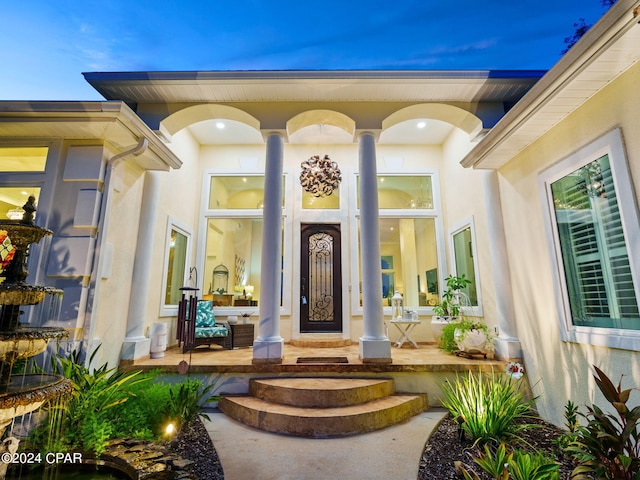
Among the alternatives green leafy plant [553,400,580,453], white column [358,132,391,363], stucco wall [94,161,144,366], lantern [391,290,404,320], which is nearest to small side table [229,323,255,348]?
stucco wall [94,161,144,366]

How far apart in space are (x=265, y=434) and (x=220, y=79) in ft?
14.5

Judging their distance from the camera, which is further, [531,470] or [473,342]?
[473,342]

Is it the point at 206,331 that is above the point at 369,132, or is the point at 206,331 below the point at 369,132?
below

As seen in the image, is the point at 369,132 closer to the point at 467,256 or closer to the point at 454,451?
the point at 467,256

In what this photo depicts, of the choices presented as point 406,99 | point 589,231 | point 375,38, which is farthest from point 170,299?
point 375,38

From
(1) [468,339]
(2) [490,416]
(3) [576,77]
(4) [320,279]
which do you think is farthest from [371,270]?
(3) [576,77]

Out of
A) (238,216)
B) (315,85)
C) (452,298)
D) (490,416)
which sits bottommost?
(490,416)

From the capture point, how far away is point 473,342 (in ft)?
14.0

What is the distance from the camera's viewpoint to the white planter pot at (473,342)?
4219mm

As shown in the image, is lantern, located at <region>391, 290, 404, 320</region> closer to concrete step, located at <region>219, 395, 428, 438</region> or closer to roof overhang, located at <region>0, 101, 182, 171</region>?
concrete step, located at <region>219, 395, 428, 438</region>

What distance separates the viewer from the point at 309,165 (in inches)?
222

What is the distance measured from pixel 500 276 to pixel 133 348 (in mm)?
5239

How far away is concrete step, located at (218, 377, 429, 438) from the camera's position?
2.98 metres

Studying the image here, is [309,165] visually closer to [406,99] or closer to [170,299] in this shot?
[406,99]
